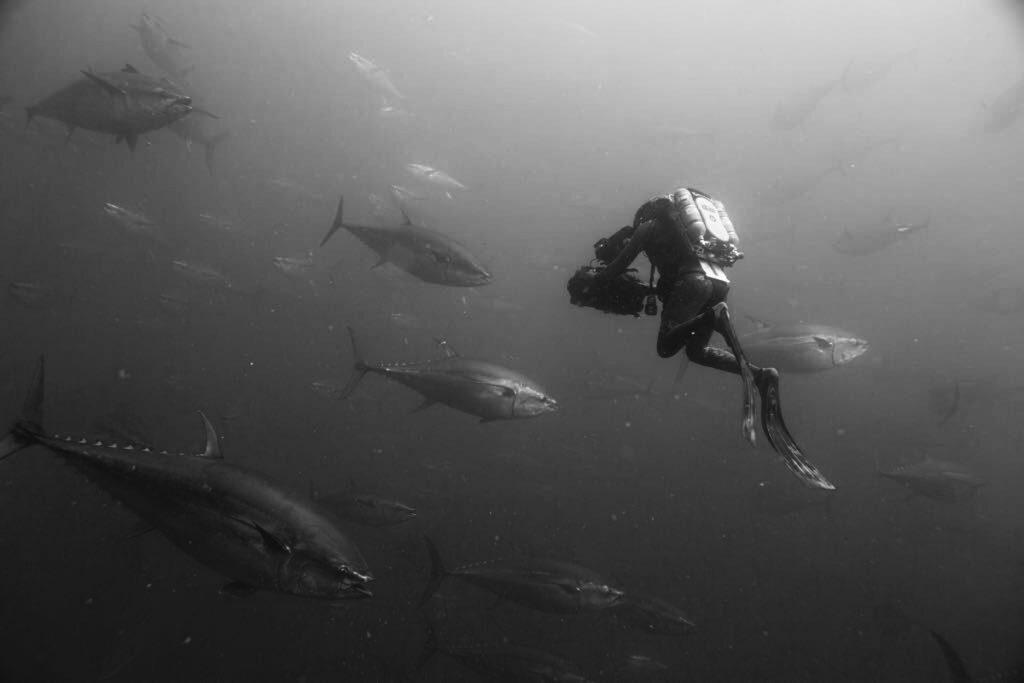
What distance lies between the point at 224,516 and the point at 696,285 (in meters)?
3.74

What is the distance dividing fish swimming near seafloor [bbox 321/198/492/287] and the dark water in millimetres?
3260

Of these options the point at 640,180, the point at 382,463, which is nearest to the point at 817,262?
the point at 640,180

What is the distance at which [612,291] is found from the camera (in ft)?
11.7

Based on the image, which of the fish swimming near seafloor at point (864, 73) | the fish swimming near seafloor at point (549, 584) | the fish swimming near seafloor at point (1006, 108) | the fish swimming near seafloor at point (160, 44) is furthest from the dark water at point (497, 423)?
the fish swimming near seafloor at point (1006, 108)

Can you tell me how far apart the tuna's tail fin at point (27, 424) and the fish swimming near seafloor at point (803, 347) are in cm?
755

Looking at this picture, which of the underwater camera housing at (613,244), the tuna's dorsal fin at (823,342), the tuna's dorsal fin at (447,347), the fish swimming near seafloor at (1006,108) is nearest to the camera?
the underwater camera housing at (613,244)

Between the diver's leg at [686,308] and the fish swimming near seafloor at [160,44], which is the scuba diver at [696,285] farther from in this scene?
the fish swimming near seafloor at [160,44]

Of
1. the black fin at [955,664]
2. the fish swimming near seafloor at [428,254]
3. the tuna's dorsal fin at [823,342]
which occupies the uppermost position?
the tuna's dorsal fin at [823,342]

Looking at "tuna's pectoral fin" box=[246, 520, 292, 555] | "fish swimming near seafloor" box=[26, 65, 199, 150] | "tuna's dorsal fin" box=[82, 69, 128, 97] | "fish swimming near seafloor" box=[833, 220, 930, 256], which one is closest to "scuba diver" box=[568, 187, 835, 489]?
"tuna's pectoral fin" box=[246, 520, 292, 555]

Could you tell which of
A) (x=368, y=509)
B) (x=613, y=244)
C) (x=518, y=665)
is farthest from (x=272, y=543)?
(x=518, y=665)

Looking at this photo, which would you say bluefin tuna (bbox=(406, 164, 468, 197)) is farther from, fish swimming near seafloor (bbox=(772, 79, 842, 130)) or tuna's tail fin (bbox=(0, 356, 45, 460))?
fish swimming near seafloor (bbox=(772, 79, 842, 130))

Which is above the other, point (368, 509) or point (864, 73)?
point (864, 73)

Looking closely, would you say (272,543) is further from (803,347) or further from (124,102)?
(803,347)

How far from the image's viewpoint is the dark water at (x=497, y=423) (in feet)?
33.6
